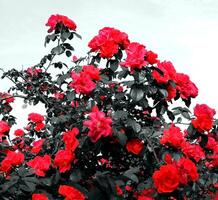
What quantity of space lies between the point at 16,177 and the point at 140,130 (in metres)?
0.79

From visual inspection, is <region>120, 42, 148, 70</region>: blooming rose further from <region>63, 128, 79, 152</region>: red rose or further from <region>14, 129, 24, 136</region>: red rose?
<region>14, 129, 24, 136</region>: red rose

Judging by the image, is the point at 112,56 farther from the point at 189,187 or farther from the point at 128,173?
the point at 189,187

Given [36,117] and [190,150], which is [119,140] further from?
[36,117]

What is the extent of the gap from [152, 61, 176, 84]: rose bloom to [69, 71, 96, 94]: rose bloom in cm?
39

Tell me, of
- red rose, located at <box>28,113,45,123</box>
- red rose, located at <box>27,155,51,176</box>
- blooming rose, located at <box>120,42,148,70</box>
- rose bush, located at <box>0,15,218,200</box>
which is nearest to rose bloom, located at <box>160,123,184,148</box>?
rose bush, located at <box>0,15,218,200</box>

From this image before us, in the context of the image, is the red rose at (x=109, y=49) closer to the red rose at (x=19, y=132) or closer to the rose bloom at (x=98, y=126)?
the rose bloom at (x=98, y=126)

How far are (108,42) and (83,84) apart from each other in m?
0.35

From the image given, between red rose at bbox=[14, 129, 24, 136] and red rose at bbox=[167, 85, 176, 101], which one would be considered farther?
red rose at bbox=[14, 129, 24, 136]

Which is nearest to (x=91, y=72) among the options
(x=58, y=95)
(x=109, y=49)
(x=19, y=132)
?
(x=109, y=49)

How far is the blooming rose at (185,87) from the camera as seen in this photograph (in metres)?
2.80

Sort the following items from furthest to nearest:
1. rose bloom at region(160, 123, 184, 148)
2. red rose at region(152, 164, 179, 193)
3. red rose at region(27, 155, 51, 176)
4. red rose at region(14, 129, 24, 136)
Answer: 1. red rose at region(14, 129, 24, 136)
2. red rose at region(27, 155, 51, 176)
3. rose bloom at region(160, 123, 184, 148)
4. red rose at region(152, 164, 179, 193)

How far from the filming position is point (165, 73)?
2688 mm

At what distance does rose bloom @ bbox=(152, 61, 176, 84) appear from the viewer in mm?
2645

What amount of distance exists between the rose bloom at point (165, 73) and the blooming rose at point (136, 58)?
0.10 metres
